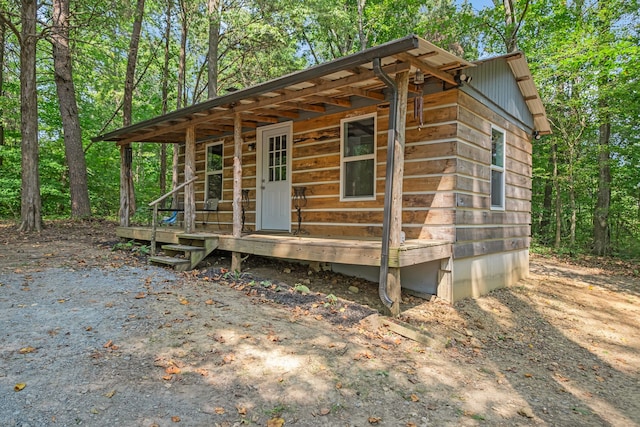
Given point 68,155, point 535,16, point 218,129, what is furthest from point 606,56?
point 68,155

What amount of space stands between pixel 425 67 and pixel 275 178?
3.85 meters

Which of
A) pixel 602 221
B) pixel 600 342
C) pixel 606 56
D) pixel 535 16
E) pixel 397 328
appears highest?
pixel 535 16

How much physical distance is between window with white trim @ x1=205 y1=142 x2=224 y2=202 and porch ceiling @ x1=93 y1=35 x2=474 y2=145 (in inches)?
30.3

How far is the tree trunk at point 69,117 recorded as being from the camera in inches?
409

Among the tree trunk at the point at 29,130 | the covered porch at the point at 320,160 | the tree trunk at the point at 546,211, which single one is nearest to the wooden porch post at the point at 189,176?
the covered porch at the point at 320,160

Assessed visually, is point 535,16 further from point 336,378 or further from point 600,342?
point 336,378

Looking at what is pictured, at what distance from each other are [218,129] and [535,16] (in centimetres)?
1079

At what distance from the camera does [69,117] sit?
10.9 metres

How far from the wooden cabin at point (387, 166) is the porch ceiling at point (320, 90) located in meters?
0.02

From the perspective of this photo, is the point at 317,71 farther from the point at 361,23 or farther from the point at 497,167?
the point at 361,23

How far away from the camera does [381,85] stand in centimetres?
522

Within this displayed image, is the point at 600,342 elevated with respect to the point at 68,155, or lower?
lower

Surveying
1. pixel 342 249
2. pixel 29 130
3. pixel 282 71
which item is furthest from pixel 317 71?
pixel 282 71

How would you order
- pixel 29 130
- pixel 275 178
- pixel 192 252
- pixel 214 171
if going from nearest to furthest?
1. pixel 192 252
2. pixel 275 178
3. pixel 214 171
4. pixel 29 130
